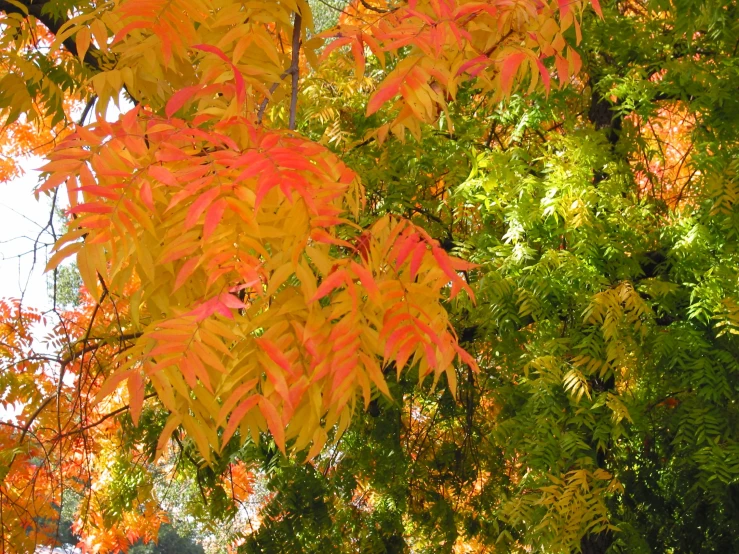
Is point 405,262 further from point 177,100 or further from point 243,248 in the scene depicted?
point 177,100

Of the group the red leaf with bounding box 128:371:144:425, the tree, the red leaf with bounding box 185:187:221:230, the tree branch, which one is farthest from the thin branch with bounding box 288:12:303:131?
the tree branch

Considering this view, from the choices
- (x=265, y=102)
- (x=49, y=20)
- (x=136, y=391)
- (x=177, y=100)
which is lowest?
(x=136, y=391)

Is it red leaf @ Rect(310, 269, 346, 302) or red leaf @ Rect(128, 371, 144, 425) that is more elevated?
red leaf @ Rect(310, 269, 346, 302)

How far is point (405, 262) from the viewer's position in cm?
158

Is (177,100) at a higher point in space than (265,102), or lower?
lower

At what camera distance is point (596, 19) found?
429 centimetres

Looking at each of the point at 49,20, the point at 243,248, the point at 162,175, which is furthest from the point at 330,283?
the point at 49,20

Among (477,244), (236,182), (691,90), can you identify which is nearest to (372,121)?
(477,244)

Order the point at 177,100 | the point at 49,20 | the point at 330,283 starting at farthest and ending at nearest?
the point at 49,20 → the point at 177,100 → the point at 330,283

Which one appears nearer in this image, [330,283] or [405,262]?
[330,283]

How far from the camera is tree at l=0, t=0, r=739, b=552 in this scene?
137 centimetres

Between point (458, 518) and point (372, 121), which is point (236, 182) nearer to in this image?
point (372, 121)

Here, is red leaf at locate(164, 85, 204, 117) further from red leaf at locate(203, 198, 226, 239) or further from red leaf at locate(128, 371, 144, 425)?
red leaf at locate(128, 371, 144, 425)

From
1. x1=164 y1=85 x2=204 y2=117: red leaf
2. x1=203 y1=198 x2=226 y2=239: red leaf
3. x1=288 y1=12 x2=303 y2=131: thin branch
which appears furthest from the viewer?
x1=288 y1=12 x2=303 y2=131: thin branch
